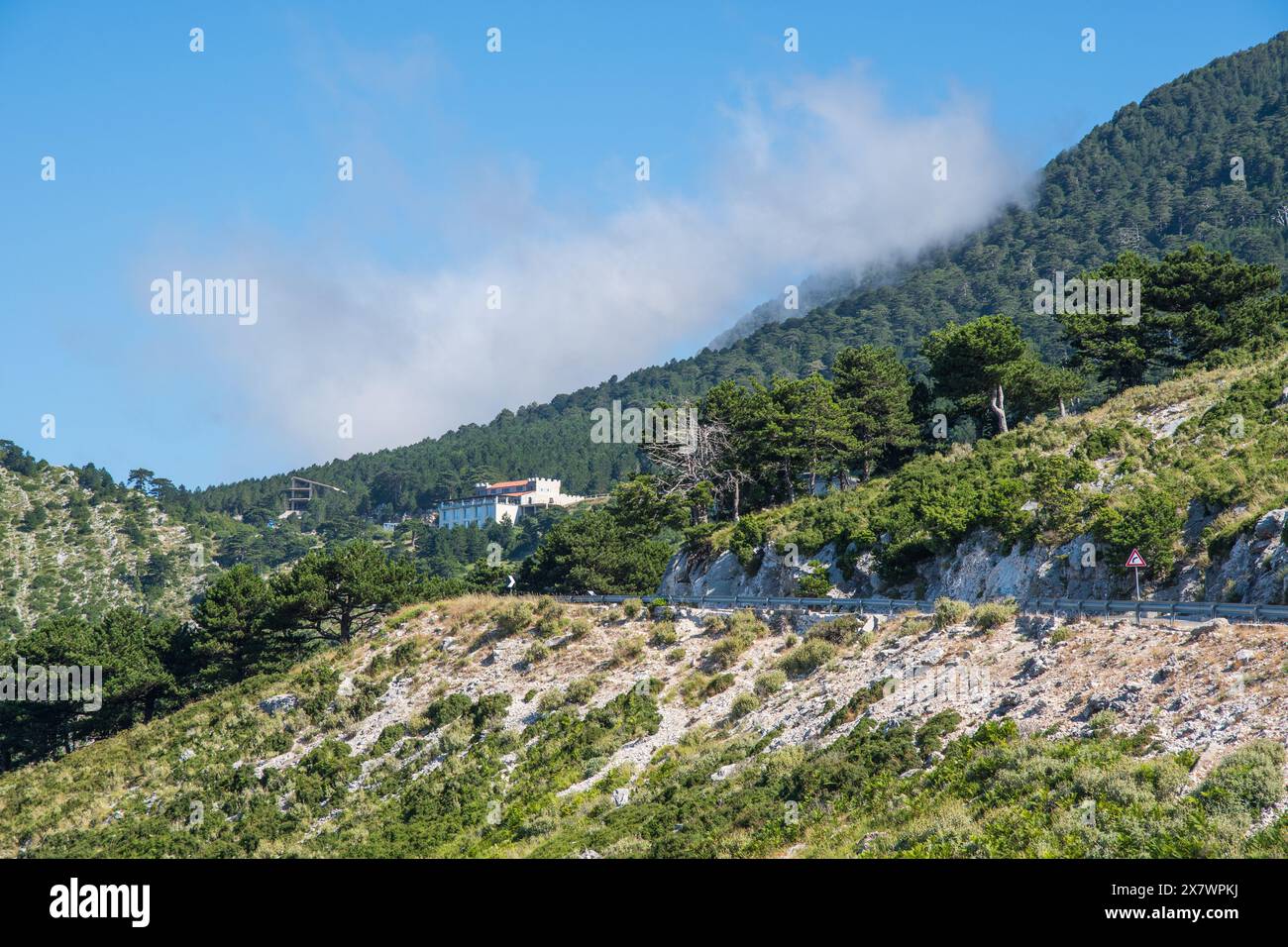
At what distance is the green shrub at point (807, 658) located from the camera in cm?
3597

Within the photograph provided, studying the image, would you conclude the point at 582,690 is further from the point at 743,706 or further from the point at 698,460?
the point at 698,460

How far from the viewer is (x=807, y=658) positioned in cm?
3616

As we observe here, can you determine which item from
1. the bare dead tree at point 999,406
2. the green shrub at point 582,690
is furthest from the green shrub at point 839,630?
the bare dead tree at point 999,406

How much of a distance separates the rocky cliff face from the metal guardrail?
6.30ft

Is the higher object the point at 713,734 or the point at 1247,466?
the point at 1247,466

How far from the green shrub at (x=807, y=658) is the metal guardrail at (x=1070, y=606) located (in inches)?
99.0

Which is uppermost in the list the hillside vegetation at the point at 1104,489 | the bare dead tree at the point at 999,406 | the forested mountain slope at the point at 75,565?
the bare dead tree at the point at 999,406

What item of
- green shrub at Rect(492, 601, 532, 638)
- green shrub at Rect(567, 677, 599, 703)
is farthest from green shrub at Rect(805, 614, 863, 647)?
green shrub at Rect(492, 601, 532, 638)

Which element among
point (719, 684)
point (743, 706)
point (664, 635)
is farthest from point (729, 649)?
point (743, 706)

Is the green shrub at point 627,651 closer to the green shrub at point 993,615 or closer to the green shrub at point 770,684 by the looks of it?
the green shrub at point 770,684
